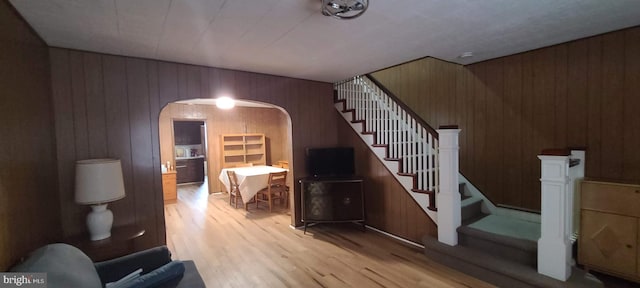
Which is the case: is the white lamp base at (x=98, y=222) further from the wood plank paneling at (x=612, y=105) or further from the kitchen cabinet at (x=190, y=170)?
the kitchen cabinet at (x=190, y=170)

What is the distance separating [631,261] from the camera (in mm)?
2217

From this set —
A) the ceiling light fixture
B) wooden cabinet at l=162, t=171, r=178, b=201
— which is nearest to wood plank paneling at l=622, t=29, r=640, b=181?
the ceiling light fixture

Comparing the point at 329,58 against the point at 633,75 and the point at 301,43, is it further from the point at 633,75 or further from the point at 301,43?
the point at 633,75

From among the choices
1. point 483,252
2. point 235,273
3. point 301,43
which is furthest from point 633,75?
point 235,273

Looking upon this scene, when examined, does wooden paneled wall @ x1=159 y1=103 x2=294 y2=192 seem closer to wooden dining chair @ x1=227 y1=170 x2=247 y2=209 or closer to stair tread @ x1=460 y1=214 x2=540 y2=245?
wooden dining chair @ x1=227 y1=170 x2=247 y2=209

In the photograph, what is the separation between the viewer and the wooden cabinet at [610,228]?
2207 mm

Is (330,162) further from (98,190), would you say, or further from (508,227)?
(98,190)

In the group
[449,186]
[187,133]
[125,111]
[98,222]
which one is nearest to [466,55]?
[449,186]

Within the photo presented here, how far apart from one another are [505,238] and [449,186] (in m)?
0.72

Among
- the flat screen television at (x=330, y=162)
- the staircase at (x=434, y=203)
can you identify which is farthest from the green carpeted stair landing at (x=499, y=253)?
the flat screen television at (x=330, y=162)

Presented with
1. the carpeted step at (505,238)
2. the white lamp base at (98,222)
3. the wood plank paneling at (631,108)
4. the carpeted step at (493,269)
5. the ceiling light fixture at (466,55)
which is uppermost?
the ceiling light fixture at (466,55)

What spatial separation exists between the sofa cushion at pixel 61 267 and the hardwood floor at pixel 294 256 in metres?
1.27

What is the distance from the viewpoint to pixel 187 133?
9.32m

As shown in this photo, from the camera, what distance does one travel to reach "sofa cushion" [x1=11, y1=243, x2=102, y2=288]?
4.41 ft
